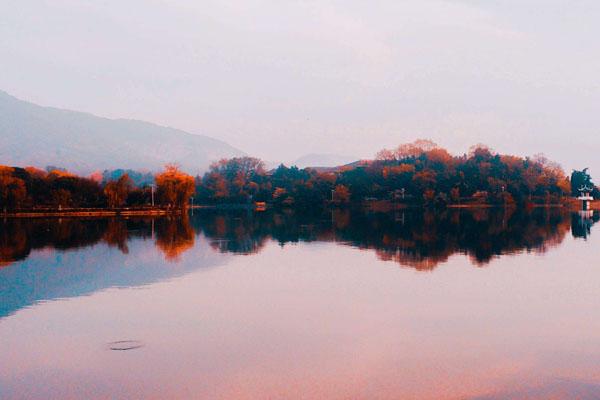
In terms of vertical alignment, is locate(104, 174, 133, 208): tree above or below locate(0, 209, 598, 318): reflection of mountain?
above

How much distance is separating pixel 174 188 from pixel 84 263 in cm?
4676

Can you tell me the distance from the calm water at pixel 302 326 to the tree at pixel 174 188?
144 ft

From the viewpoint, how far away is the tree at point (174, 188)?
66.9 m

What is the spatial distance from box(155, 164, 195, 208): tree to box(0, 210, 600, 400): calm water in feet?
144

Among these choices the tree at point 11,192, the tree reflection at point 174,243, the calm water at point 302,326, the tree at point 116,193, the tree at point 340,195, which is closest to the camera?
the calm water at point 302,326

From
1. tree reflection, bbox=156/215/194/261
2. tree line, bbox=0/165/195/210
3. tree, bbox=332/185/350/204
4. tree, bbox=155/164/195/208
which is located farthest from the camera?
tree, bbox=332/185/350/204

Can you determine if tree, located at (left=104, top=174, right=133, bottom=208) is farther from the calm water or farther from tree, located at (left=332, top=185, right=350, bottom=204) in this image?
tree, located at (left=332, top=185, right=350, bottom=204)

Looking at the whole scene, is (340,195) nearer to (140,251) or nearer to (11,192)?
(11,192)

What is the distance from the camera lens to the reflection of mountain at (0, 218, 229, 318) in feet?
53.0

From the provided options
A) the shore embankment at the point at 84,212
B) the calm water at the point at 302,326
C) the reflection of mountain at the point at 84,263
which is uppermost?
the shore embankment at the point at 84,212

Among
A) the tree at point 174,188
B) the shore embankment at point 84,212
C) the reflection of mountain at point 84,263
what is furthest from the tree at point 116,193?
the reflection of mountain at point 84,263

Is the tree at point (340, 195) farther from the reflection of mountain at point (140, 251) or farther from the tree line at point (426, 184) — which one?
the reflection of mountain at point (140, 251)

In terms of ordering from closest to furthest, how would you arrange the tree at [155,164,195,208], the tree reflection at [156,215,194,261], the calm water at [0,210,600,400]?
the calm water at [0,210,600,400], the tree reflection at [156,215,194,261], the tree at [155,164,195,208]

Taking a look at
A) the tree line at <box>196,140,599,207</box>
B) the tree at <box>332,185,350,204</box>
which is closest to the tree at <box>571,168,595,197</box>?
the tree line at <box>196,140,599,207</box>
